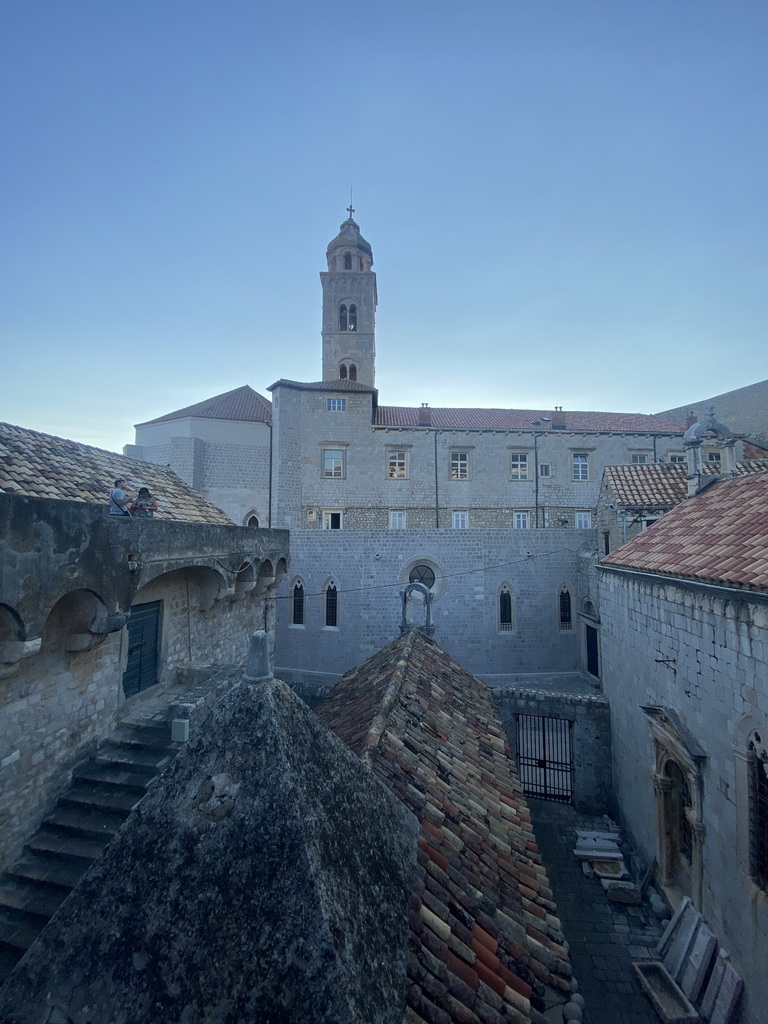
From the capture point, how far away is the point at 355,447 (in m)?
26.7

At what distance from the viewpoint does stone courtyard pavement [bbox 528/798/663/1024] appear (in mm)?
6441

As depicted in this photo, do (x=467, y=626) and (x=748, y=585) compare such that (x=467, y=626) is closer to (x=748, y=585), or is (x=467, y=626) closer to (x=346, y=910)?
(x=748, y=585)

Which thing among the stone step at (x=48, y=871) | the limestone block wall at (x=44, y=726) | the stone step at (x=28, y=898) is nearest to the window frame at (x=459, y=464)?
the limestone block wall at (x=44, y=726)

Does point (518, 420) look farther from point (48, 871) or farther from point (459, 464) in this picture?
point (48, 871)

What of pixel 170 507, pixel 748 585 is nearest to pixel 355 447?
pixel 170 507

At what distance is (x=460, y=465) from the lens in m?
27.4

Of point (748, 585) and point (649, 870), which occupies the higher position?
point (748, 585)

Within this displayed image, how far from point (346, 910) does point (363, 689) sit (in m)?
5.65

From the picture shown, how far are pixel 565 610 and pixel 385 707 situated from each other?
15.3 meters

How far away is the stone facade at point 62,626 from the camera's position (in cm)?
494

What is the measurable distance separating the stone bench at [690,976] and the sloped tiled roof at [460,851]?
3.82 m

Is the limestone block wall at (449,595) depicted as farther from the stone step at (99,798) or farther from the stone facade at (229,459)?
the stone step at (99,798)

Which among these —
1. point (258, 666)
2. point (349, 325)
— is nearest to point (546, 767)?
point (258, 666)

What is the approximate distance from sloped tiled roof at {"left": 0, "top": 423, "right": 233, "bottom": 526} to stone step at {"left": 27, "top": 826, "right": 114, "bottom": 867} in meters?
4.04
